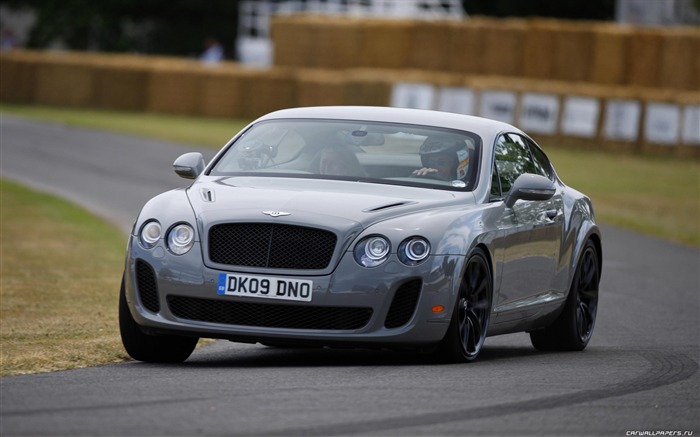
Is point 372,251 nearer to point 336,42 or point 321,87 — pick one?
point 321,87

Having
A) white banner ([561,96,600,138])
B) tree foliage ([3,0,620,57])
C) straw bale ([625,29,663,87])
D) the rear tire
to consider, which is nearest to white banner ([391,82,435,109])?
white banner ([561,96,600,138])

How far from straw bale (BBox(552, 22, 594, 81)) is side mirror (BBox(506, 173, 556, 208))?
103ft

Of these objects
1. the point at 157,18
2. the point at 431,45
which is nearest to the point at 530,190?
the point at 431,45

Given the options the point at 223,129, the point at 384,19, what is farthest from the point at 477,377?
the point at 384,19

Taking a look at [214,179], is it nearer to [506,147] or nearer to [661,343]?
[506,147]

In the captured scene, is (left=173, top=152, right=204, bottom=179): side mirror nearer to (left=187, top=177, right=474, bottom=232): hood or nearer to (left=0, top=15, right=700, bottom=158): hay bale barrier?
(left=187, top=177, right=474, bottom=232): hood

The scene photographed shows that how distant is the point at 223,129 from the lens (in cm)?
4122

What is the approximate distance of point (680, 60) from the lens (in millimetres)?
38625

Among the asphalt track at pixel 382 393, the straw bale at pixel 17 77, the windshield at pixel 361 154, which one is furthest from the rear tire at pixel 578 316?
the straw bale at pixel 17 77

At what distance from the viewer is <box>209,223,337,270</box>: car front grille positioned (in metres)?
8.35

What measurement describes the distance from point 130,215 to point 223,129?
21.1 meters

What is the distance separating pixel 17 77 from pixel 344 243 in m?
42.2

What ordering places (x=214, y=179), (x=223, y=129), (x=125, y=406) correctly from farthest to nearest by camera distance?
1. (x=223, y=129)
2. (x=214, y=179)
3. (x=125, y=406)

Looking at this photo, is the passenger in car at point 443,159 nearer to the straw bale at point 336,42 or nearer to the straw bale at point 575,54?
the straw bale at point 575,54
